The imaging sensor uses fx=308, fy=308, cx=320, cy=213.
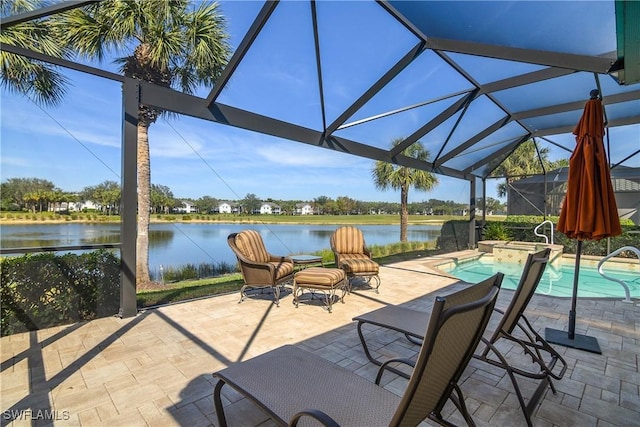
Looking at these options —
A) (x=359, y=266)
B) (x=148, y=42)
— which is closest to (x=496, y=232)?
(x=359, y=266)

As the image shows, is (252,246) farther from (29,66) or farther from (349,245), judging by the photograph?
(29,66)

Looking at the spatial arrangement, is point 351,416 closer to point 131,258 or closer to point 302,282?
point 302,282

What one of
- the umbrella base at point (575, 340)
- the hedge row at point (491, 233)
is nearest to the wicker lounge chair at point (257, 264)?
the umbrella base at point (575, 340)

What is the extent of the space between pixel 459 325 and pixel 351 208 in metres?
14.3

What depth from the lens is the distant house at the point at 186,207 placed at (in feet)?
30.0

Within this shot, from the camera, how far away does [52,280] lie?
3.72m

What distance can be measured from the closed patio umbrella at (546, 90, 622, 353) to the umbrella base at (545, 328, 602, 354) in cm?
2

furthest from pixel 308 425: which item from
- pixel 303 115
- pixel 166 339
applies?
pixel 303 115

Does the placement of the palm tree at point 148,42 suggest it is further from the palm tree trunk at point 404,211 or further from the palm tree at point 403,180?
the palm tree trunk at point 404,211

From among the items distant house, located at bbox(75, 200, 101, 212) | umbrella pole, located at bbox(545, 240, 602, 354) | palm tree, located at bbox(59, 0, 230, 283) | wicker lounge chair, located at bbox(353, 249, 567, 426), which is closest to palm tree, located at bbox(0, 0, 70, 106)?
palm tree, located at bbox(59, 0, 230, 283)

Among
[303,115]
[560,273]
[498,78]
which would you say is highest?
[498,78]

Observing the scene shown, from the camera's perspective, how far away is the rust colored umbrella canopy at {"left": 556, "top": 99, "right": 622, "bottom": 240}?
3141 millimetres

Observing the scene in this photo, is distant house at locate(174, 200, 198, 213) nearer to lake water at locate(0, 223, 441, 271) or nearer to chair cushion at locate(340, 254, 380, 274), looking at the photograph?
lake water at locate(0, 223, 441, 271)

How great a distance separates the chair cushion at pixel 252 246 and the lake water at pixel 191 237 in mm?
283
